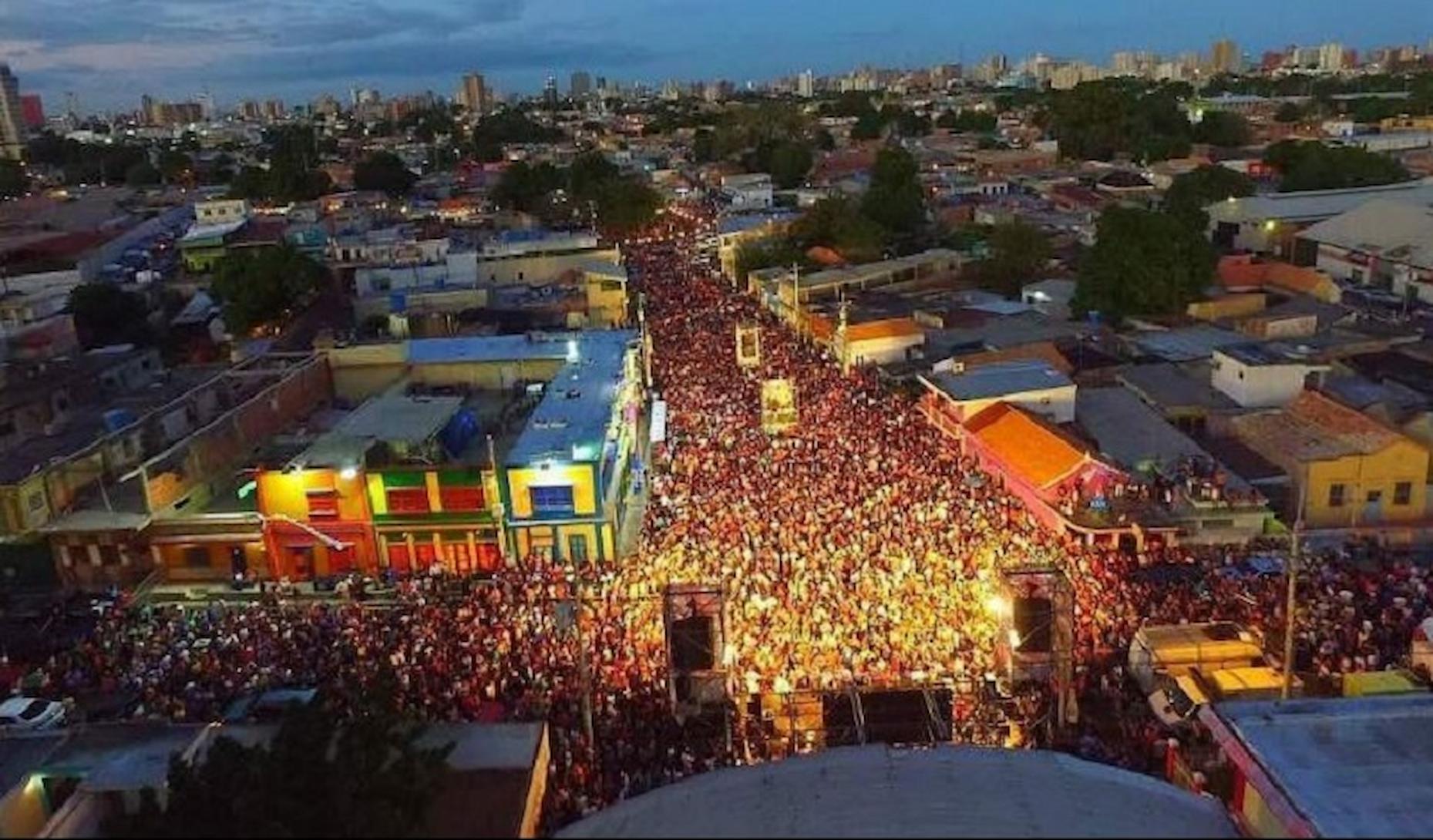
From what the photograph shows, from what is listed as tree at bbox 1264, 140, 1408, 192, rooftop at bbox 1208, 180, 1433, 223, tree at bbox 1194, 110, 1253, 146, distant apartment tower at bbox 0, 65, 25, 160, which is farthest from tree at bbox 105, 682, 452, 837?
distant apartment tower at bbox 0, 65, 25, 160

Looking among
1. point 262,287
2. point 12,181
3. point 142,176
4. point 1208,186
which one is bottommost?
point 1208,186

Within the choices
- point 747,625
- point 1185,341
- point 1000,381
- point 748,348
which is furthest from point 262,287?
point 1185,341

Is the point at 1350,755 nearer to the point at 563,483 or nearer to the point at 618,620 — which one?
the point at 618,620

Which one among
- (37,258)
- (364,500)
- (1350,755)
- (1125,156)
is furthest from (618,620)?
(1125,156)

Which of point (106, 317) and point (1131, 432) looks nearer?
point (1131, 432)

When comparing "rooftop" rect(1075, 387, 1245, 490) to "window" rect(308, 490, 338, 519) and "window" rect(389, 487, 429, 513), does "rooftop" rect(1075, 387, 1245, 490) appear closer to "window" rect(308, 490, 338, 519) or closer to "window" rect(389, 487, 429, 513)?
"window" rect(389, 487, 429, 513)

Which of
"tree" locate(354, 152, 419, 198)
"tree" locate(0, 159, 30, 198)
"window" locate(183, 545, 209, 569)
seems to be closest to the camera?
"window" locate(183, 545, 209, 569)

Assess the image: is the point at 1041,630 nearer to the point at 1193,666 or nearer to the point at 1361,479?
the point at 1193,666
